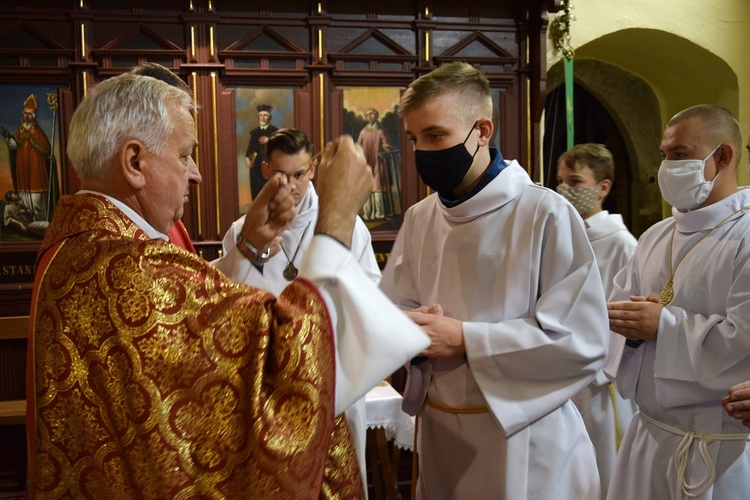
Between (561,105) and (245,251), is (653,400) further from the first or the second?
(561,105)

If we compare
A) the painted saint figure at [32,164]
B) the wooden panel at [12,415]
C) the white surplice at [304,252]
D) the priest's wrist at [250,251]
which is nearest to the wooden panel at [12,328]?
the wooden panel at [12,415]

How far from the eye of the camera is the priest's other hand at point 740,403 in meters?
2.38

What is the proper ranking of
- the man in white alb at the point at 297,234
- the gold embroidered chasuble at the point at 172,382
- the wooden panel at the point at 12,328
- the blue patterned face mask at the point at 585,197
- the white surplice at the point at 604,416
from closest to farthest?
the gold embroidered chasuble at the point at 172,382 < the man in white alb at the point at 297,234 < the white surplice at the point at 604,416 < the blue patterned face mask at the point at 585,197 < the wooden panel at the point at 12,328

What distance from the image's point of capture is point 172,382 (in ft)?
4.80

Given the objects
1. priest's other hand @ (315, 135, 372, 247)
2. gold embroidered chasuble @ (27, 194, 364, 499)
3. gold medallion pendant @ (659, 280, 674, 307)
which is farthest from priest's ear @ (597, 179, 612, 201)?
gold embroidered chasuble @ (27, 194, 364, 499)

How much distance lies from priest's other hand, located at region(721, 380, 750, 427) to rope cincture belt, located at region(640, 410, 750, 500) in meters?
0.33

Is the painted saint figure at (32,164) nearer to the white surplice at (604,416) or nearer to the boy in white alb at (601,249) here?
the boy in white alb at (601,249)

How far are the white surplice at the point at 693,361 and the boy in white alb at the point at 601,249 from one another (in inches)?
44.5

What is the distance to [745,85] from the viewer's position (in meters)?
7.50

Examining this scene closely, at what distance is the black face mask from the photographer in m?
2.46

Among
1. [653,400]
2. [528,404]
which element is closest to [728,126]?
[653,400]

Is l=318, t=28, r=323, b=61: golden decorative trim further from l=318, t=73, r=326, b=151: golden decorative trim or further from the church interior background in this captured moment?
l=318, t=73, r=326, b=151: golden decorative trim

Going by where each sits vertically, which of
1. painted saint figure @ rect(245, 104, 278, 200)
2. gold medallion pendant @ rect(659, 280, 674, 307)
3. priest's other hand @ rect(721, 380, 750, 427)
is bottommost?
priest's other hand @ rect(721, 380, 750, 427)

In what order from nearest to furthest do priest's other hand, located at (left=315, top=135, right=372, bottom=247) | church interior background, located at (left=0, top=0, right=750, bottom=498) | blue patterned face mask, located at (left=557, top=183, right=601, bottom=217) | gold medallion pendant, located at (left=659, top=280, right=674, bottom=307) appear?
Answer: priest's other hand, located at (left=315, top=135, right=372, bottom=247)
gold medallion pendant, located at (left=659, top=280, right=674, bottom=307)
blue patterned face mask, located at (left=557, top=183, right=601, bottom=217)
church interior background, located at (left=0, top=0, right=750, bottom=498)
